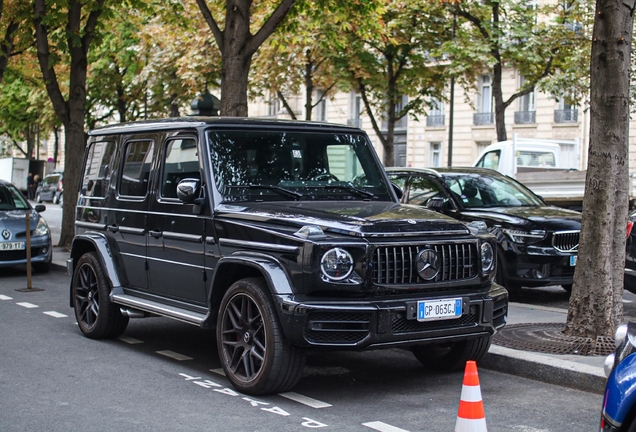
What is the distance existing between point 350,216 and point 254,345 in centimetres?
115

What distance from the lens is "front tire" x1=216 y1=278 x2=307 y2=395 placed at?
6387 mm

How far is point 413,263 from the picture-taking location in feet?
21.4

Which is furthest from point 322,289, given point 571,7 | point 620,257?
point 571,7

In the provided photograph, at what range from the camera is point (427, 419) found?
240 inches

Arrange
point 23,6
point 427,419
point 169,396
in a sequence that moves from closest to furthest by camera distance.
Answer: point 427,419 → point 169,396 → point 23,6

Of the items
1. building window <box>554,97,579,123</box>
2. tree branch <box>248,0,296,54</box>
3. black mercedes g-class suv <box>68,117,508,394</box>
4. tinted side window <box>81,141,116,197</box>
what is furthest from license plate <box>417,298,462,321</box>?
building window <box>554,97,579,123</box>

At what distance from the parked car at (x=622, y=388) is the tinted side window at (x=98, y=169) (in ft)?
19.9

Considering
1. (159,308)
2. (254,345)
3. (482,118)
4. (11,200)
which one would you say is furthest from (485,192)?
(482,118)

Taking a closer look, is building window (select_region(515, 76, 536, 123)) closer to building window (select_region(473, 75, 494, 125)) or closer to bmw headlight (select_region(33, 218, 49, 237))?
building window (select_region(473, 75, 494, 125))

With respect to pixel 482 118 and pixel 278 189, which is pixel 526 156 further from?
pixel 482 118

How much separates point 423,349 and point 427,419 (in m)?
1.68

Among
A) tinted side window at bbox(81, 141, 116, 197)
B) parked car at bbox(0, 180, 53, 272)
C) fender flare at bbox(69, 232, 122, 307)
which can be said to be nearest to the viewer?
fender flare at bbox(69, 232, 122, 307)

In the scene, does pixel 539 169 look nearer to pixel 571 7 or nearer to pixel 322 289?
pixel 571 7

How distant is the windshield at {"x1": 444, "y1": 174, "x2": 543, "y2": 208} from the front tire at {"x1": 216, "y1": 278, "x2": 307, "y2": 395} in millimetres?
6173
